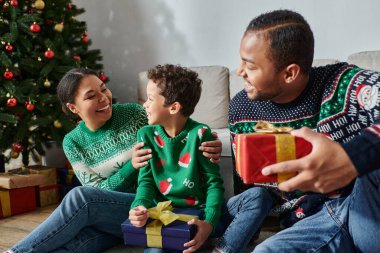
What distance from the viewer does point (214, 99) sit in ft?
9.64

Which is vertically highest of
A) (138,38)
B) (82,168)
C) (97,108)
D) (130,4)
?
(130,4)

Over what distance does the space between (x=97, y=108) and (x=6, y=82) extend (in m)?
1.13

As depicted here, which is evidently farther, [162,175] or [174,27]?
[174,27]

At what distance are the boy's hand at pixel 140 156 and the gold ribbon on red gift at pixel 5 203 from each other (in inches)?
47.5

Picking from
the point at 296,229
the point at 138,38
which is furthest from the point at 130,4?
the point at 296,229

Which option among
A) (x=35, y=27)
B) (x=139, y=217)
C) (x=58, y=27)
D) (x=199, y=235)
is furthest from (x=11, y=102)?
(x=199, y=235)

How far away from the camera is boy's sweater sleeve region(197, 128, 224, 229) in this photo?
4.84 ft

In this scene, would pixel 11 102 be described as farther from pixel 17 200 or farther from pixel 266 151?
pixel 266 151

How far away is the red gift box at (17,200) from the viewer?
245cm

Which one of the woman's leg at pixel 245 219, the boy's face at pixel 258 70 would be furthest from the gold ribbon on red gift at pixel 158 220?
the boy's face at pixel 258 70

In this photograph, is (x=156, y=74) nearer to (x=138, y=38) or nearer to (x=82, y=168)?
(x=82, y=168)

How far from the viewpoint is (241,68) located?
1251 millimetres

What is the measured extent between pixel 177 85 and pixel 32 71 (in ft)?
5.02

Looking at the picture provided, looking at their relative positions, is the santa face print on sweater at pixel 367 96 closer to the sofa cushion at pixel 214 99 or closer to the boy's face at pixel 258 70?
the boy's face at pixel 258 70
